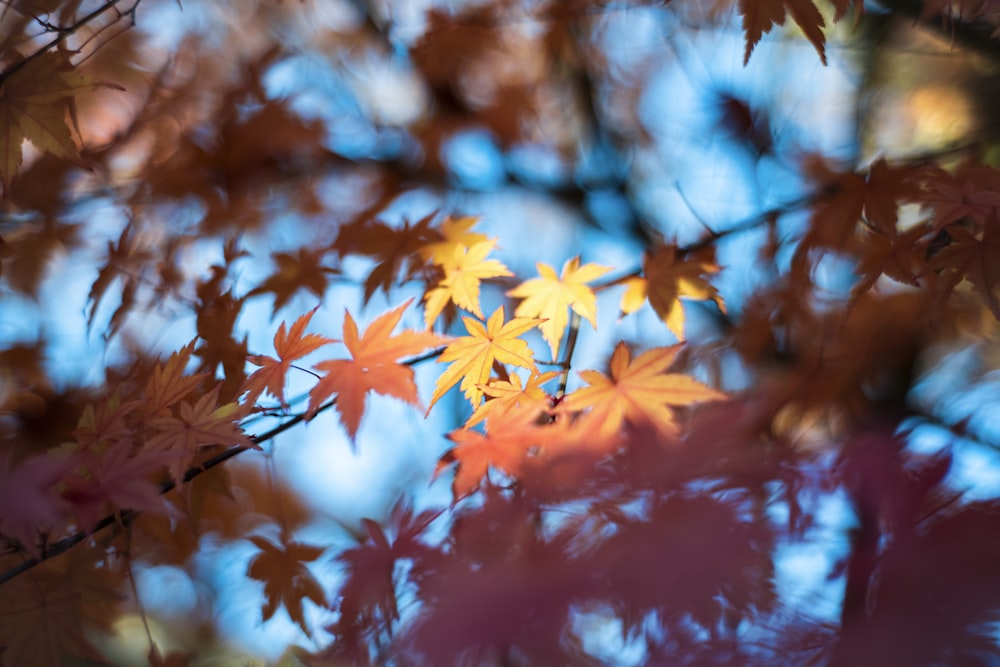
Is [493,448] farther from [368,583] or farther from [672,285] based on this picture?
[672,285]

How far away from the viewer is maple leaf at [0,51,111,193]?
2.99 feet

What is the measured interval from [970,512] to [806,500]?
176mm

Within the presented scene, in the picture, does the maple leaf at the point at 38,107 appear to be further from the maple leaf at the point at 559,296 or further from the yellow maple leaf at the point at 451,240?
the maple leaf at the point at 559,296

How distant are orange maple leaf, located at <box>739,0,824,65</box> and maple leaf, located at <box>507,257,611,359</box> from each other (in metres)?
0.42

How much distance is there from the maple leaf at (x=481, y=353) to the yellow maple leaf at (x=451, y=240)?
32 cm

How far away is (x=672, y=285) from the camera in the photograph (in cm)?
117

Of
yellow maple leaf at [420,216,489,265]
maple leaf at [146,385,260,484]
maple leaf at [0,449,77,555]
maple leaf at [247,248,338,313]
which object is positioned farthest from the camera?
maple leaf at [247,248,338,313]

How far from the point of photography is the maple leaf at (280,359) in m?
0.86

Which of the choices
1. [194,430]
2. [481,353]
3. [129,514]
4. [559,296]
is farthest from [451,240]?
[129,514]

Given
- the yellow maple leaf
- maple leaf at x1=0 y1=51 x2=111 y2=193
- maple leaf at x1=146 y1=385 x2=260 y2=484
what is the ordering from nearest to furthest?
maple leaf at x1=146 y1=385 x2=260 y2=484 < maple leaf at x1=0 y1=51 x2=111 y2=193 < the yellow maple leaf

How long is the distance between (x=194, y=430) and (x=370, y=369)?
0.79 feet

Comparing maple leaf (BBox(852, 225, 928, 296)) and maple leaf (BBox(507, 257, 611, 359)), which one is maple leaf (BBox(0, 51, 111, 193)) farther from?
maple leaf (BBox(852, 225, 928, 296))

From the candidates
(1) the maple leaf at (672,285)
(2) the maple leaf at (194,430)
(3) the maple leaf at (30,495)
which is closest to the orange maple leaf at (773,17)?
(1) the maple leaf at (672,285)

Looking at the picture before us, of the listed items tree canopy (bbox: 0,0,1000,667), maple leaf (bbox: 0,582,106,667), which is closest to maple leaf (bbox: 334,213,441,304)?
tree canopy (bbox: 0,0,1000,667)
